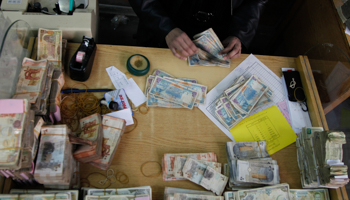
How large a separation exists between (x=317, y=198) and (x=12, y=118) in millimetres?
Result: 1677

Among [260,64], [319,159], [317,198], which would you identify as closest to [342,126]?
[319,159]

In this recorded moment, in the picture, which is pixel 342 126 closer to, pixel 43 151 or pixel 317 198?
pixel 317 198

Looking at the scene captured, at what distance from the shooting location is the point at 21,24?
1.38m

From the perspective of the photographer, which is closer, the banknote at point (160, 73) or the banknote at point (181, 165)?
the banknote at point (181, 165)

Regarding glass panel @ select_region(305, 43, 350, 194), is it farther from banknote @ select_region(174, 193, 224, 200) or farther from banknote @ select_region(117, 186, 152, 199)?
banknote @ select_region(117, 186, 152, 199)

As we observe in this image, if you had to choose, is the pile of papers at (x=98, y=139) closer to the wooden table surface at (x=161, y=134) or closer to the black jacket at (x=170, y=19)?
the wooden table surface at (x=161, y=134)

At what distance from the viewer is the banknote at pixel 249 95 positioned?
5.18 ft

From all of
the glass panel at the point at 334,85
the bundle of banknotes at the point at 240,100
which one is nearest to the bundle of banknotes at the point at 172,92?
the bundle of banknotes at the point at 240,100

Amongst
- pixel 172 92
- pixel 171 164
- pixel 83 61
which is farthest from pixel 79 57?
pixel 171 164

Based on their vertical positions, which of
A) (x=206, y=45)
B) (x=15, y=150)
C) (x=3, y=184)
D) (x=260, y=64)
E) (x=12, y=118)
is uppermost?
(x=206, y=45)

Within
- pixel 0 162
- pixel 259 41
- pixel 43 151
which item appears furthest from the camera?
pixel 259 41

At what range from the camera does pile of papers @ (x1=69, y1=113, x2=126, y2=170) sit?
1.21m

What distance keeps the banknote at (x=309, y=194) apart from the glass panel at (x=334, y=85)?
1.38ft

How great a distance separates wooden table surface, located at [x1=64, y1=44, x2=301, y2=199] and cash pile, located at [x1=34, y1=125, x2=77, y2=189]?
0.59 ft
